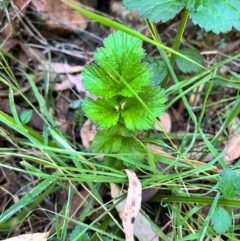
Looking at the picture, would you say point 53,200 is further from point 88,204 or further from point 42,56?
point 42,56

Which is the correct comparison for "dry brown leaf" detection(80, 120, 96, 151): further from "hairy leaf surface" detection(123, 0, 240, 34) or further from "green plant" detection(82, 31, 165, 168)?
"hairy leaf surface" detection(123, 0, 240, 34)

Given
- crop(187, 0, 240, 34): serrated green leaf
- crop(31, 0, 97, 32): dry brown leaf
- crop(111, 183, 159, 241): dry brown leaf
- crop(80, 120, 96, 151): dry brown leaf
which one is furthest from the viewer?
crop(31, 0, 97, 32): dry brown leaf

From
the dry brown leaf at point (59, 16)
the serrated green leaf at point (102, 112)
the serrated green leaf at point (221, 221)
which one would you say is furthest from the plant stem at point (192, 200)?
the dry brown leaf at point (59, 16)

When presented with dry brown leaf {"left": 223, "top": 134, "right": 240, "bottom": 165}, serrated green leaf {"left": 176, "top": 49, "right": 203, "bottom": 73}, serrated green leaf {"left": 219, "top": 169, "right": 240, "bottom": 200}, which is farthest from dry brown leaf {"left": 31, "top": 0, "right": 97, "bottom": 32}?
serrated green leaf {"left": 219, "top": 169, "right": 240, "bottom": 200}

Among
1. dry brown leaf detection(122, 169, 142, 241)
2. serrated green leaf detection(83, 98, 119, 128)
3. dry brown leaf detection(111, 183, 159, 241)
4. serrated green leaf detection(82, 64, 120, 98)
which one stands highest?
serrated green leaf detection(82, 64, 120, 98)

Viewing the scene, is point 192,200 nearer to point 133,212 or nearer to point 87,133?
point 133,212

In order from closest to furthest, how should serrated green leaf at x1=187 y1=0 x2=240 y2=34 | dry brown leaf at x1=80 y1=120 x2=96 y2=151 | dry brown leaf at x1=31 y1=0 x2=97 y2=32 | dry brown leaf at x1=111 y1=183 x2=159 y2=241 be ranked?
serrated green leaf at x1=187 y1=0 x2=240 y2=34 < dry brown leaf at x1=111 y1=183 x2=159 y2=241 < dry brown leaf at x1=80 y1=120 x2=96 y2=151 < dry brown leaf at x1=31 y1=0 x2=97 y2=32
